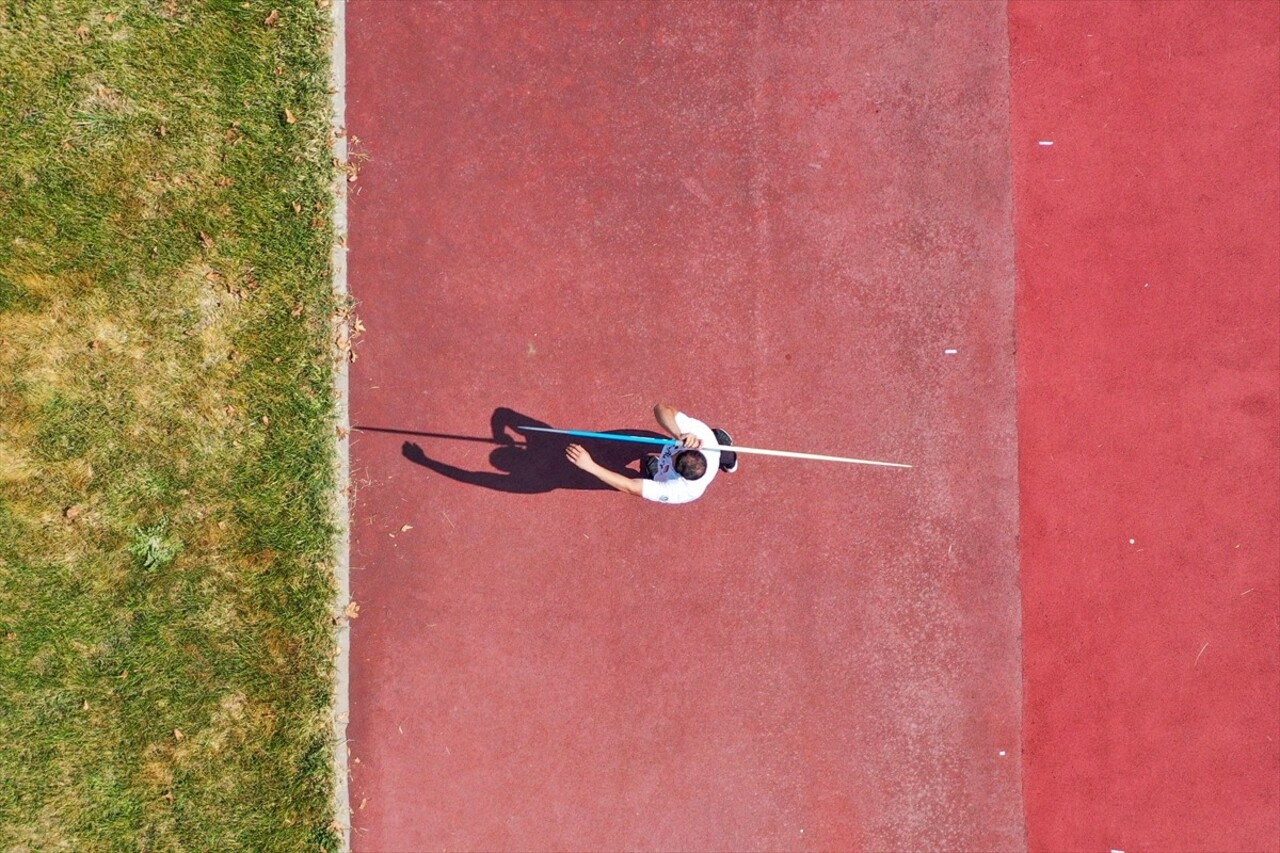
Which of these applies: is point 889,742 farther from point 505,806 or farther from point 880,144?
point 880,144

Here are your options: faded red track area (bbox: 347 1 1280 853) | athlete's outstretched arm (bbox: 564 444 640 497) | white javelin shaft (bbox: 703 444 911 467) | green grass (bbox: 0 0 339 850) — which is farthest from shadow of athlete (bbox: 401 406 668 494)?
green grass (bbox: 0 0 339 850)

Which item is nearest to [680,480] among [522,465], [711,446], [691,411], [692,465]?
[692,465]

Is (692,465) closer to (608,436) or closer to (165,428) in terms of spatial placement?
(608,436)

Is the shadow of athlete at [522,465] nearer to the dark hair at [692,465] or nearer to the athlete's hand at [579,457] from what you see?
the athlete's hand at [579,457]

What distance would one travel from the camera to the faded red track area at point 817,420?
6.16m

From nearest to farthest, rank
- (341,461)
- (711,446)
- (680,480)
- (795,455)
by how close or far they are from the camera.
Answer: (680,480), (711,446), (795,455), (341,461)

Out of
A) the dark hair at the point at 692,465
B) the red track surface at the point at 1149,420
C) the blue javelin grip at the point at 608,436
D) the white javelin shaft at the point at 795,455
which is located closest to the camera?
the dark hair at the point at 692,465

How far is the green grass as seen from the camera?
5.88 metres

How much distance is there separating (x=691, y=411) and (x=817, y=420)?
1.00 metres

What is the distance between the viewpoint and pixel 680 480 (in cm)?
544

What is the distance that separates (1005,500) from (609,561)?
3.20 metres

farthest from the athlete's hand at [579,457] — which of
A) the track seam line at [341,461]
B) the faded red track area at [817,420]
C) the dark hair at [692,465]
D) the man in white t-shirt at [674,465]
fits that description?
the track seam line at [341,461]

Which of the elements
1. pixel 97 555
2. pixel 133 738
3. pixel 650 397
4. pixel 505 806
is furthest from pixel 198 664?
pixel 650 397

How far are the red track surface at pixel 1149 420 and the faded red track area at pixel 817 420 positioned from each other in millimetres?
29
